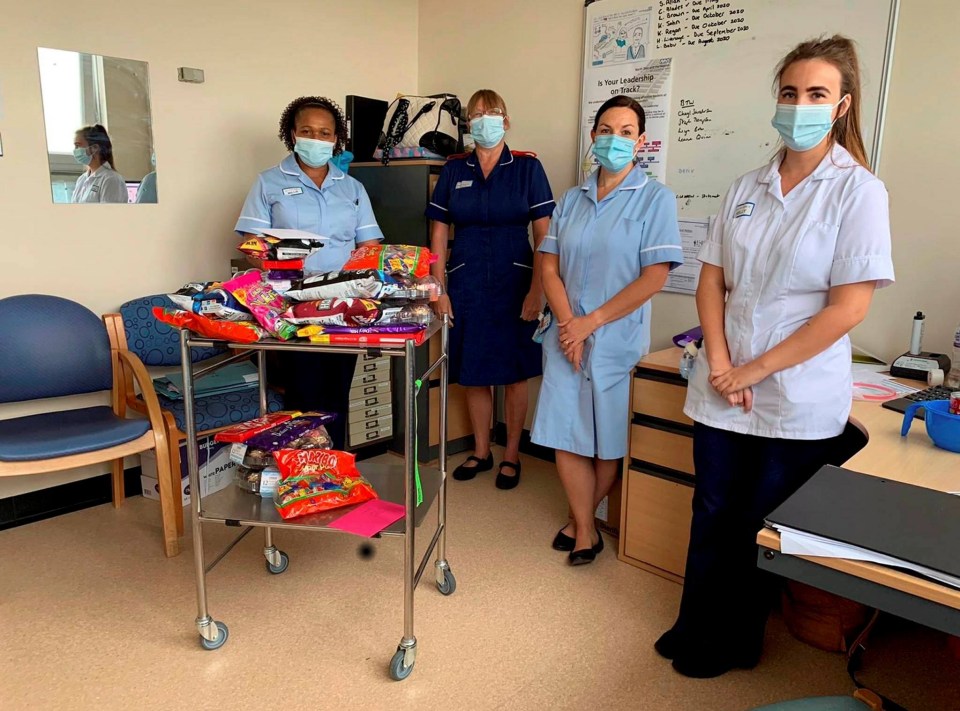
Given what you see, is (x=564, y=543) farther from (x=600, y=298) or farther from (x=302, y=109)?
(x=302, y=109)

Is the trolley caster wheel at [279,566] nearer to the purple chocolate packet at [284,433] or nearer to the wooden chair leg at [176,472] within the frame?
the wooden chair leg at [176,472]

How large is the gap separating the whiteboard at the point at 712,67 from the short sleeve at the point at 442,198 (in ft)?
2.40

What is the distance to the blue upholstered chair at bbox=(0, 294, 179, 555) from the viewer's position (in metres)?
2.26

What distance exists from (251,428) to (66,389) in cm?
111

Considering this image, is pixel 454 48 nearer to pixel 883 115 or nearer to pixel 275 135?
pixel 275 135

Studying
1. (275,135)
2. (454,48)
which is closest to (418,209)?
(275,135)

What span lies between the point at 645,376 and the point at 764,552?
52.2 inches

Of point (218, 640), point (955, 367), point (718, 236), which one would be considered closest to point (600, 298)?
point (718, 236)

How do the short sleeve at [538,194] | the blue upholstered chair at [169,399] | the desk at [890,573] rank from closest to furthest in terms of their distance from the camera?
the desk at [890,573]
the blue upholstered chair at [169,399]
the short sleeve at [538,194]

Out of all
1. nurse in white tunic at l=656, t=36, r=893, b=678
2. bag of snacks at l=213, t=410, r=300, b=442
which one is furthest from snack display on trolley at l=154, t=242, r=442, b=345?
nurse in white tunic at l=656, t=36, r=893, b=678

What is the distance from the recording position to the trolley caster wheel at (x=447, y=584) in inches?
90.2

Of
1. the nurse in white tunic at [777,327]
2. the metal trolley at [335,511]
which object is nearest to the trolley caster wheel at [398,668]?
the metal trolley at [335,511]

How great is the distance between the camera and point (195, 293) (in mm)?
1797

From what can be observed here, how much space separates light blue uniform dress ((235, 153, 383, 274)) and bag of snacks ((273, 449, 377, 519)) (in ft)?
2.50
